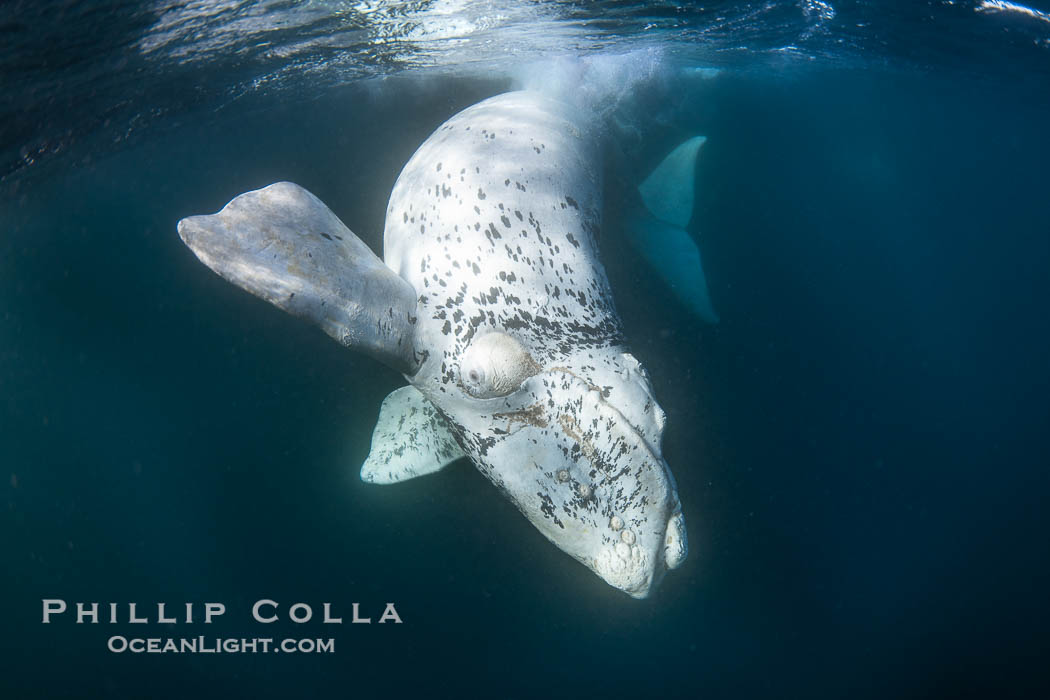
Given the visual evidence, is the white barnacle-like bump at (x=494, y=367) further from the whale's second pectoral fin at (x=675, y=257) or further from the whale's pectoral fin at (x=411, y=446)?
the whale's second pectoral fin at (x=675, y=257)

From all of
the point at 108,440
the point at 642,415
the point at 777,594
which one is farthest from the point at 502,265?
the point at 108,440

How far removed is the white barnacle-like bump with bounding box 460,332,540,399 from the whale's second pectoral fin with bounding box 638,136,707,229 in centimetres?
514

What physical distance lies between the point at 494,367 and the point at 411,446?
1846 millimetres

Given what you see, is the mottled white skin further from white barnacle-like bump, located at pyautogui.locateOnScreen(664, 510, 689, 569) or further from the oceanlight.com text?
the oceanlight.com text

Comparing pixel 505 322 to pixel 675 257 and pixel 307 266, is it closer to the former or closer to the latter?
pixel 307 266

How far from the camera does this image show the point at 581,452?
11.0 ft

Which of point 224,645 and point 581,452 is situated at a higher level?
point 581,452

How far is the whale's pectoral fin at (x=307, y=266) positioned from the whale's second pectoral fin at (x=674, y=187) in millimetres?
5385

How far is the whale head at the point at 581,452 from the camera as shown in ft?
10.8

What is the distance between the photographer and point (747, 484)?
11.0m

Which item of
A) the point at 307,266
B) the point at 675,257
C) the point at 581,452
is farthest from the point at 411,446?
the point at 675,257

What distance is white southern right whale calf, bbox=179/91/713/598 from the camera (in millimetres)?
2926

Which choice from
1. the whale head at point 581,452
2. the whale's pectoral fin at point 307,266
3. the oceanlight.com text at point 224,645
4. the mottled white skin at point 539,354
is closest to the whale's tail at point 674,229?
the mottled white skin at point 539,354

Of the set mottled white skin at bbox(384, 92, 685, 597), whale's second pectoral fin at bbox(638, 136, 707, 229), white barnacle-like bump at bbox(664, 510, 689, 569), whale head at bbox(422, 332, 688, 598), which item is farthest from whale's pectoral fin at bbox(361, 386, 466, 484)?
whale's second pectoral fin at bbox(638, 136, 707, 229)
